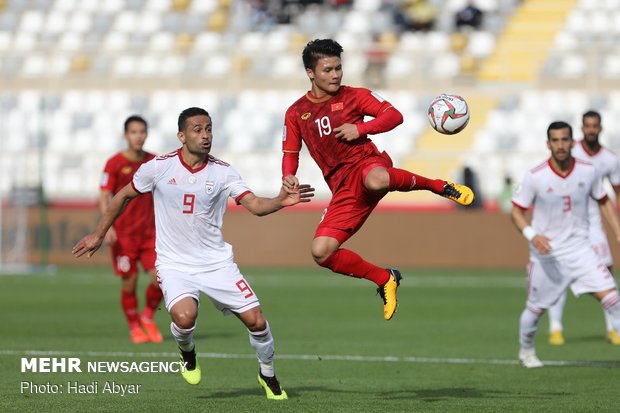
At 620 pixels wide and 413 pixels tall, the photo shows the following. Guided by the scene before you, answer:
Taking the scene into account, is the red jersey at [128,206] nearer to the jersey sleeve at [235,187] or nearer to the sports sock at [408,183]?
the jersey sleeve at [235,187]

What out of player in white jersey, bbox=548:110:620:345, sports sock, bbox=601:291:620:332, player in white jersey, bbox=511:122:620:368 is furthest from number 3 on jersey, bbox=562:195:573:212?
player in white jersey, bbox=548:110:620:345

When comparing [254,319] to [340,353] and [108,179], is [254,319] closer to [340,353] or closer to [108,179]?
[340,353]

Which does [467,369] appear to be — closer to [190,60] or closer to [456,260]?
[456,260]

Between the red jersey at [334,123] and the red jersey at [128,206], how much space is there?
177 inches

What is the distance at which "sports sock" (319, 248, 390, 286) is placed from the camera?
31.7 feet

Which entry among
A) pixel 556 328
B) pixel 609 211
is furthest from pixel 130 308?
pixel 609 211

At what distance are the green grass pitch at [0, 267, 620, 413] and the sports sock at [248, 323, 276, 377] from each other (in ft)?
0.76

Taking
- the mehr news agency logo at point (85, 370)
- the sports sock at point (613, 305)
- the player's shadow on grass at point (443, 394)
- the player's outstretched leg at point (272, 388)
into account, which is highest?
the sports sock at point (613, 305)

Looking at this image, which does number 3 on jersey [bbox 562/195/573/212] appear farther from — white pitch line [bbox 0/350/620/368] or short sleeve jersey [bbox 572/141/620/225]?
short sleeve jersey [bbox 572/141/620/225]

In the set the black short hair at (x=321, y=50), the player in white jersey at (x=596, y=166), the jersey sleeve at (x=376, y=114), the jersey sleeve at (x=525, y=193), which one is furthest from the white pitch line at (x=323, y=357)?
the black short hair at (x=321, y=50)

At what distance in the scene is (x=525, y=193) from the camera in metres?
12.0

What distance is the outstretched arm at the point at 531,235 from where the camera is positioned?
11156 mm

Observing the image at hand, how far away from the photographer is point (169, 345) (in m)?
13.5

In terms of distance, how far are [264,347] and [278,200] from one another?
3.97 ft
